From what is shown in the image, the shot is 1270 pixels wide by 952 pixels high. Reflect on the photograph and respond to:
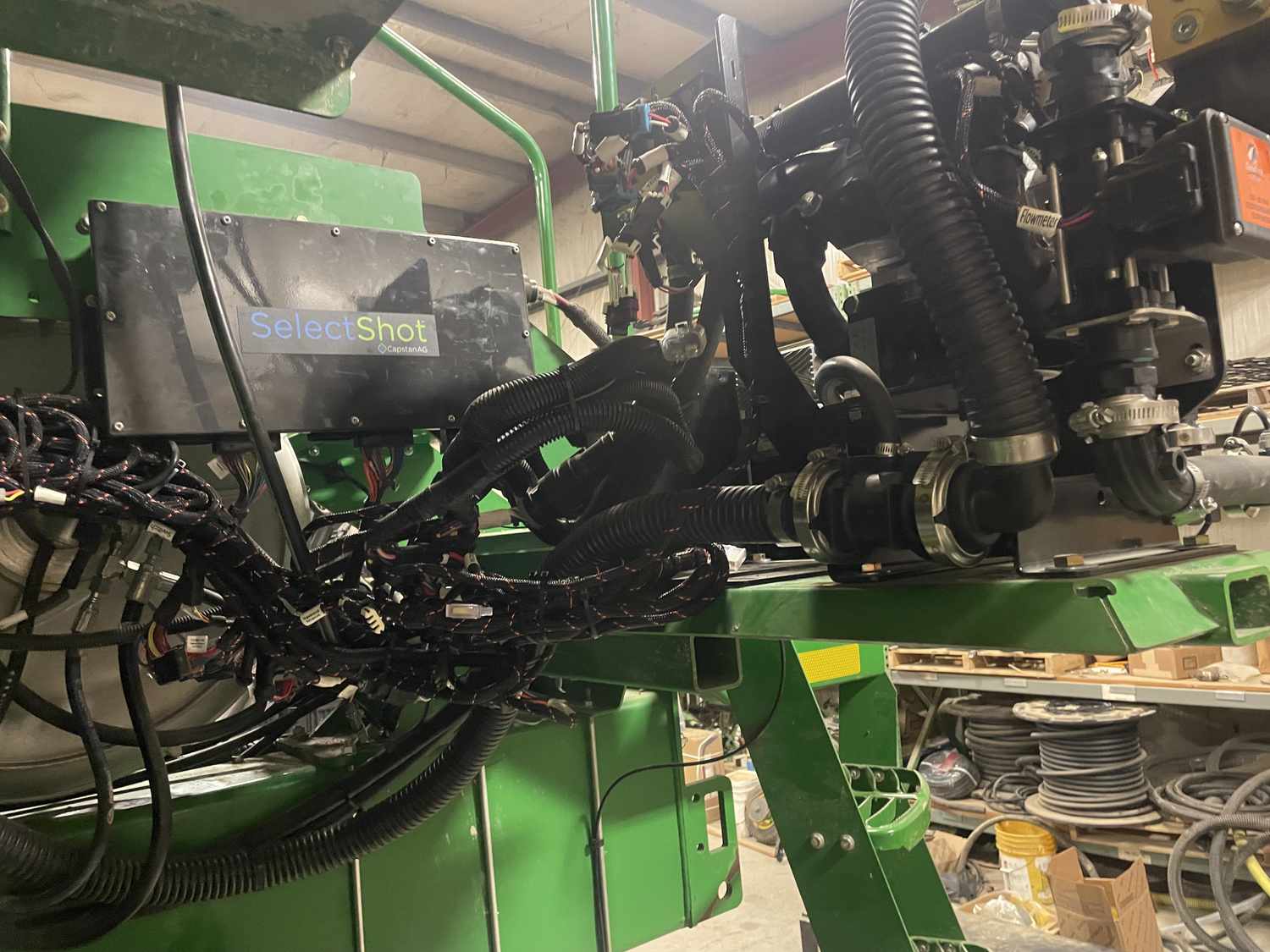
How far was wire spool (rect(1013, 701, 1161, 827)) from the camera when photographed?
3213mm

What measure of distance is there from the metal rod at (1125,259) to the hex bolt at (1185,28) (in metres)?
0.16

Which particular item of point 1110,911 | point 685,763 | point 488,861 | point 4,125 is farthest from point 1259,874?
point 4,125

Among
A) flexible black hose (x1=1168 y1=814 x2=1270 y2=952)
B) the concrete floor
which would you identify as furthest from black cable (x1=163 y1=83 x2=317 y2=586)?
flexible black hose (x1=1168 y1=814 x2=1270 y2=952)

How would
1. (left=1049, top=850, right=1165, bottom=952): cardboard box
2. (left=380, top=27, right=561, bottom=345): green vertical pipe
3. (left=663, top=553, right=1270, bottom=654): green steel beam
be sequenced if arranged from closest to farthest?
(left=663, top=553, right=1270, bottom=654): green steel beam
(left=380, top=27, right=561, bottom=345): green vertical pipe
(left=1049, top=850, right=1165, bottom=952): cardboard box

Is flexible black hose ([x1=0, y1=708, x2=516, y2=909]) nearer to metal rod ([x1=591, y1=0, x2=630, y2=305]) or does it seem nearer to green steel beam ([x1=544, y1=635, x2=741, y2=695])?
green steel beam ([x1=544, y1=635, x2=741, y2=695])

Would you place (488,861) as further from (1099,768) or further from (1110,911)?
(1099,768)

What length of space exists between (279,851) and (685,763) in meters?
0.77

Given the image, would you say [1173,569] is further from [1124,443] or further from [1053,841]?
[1053,841]

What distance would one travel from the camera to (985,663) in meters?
3.55

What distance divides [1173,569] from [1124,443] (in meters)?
0.12

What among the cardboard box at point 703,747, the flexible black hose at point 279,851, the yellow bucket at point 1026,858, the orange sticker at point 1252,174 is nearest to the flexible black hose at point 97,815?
the flexible black hose at point 279,851

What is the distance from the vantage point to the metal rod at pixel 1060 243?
0.76 m

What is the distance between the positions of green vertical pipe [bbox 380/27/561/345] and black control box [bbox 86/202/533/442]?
432mm

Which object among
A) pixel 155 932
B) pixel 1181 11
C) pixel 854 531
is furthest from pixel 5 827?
pixel 1181 11
